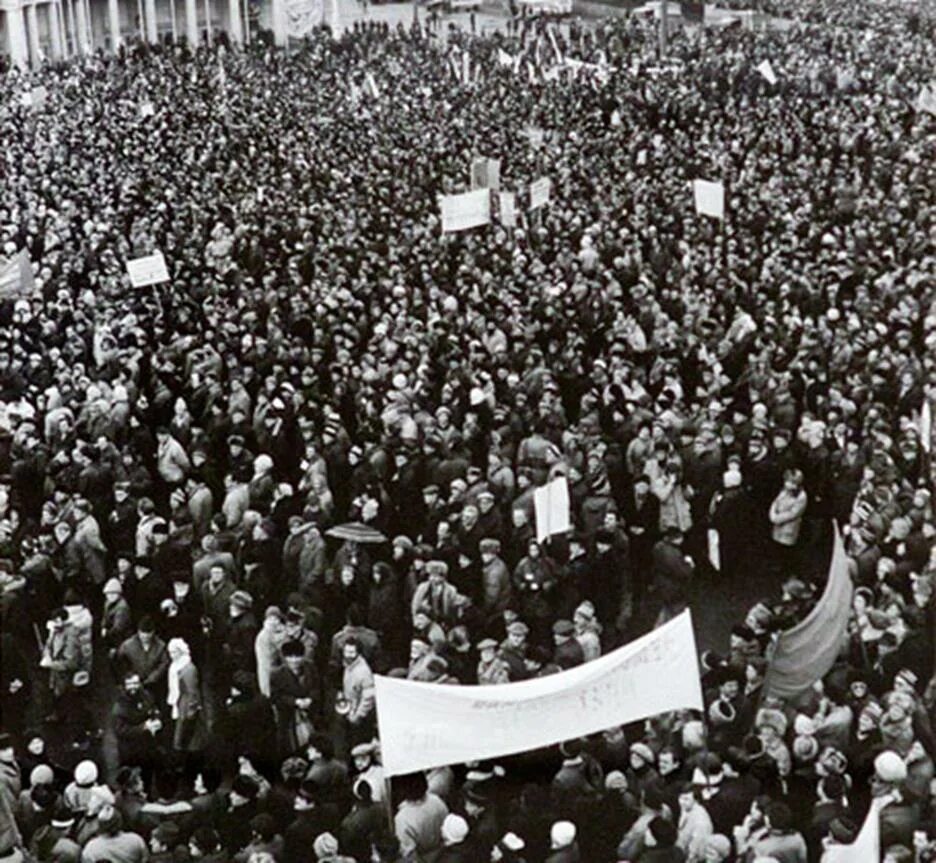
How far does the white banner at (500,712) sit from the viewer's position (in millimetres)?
7871

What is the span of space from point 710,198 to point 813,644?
12.8 metres

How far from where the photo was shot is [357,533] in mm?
11227

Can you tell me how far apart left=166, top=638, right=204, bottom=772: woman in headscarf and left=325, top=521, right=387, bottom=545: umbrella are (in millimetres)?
1973

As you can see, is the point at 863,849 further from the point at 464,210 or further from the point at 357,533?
the point at 464,210

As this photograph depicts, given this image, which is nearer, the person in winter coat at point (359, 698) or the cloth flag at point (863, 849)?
the cloth flag at point (863, 849)

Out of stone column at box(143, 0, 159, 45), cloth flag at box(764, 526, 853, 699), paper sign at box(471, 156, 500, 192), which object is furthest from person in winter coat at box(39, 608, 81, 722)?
stone column at box(143, 0, 159, 45)

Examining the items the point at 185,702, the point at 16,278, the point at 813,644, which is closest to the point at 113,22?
the point at 16,278

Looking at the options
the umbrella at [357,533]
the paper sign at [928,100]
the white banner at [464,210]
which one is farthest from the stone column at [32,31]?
the umbrella at [357,533]

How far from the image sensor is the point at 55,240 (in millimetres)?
20969

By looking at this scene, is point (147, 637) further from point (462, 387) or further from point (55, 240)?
point (55, 240)

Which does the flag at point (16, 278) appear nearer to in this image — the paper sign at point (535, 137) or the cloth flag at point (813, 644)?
the paper sign at point (535, 137)

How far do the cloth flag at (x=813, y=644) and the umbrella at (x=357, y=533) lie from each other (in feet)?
11.4

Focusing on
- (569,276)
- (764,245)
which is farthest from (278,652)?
(764,245)

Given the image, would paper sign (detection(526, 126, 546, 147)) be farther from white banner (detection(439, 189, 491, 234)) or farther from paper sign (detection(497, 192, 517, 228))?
white banner (detection(439, 189, 491, 234))
